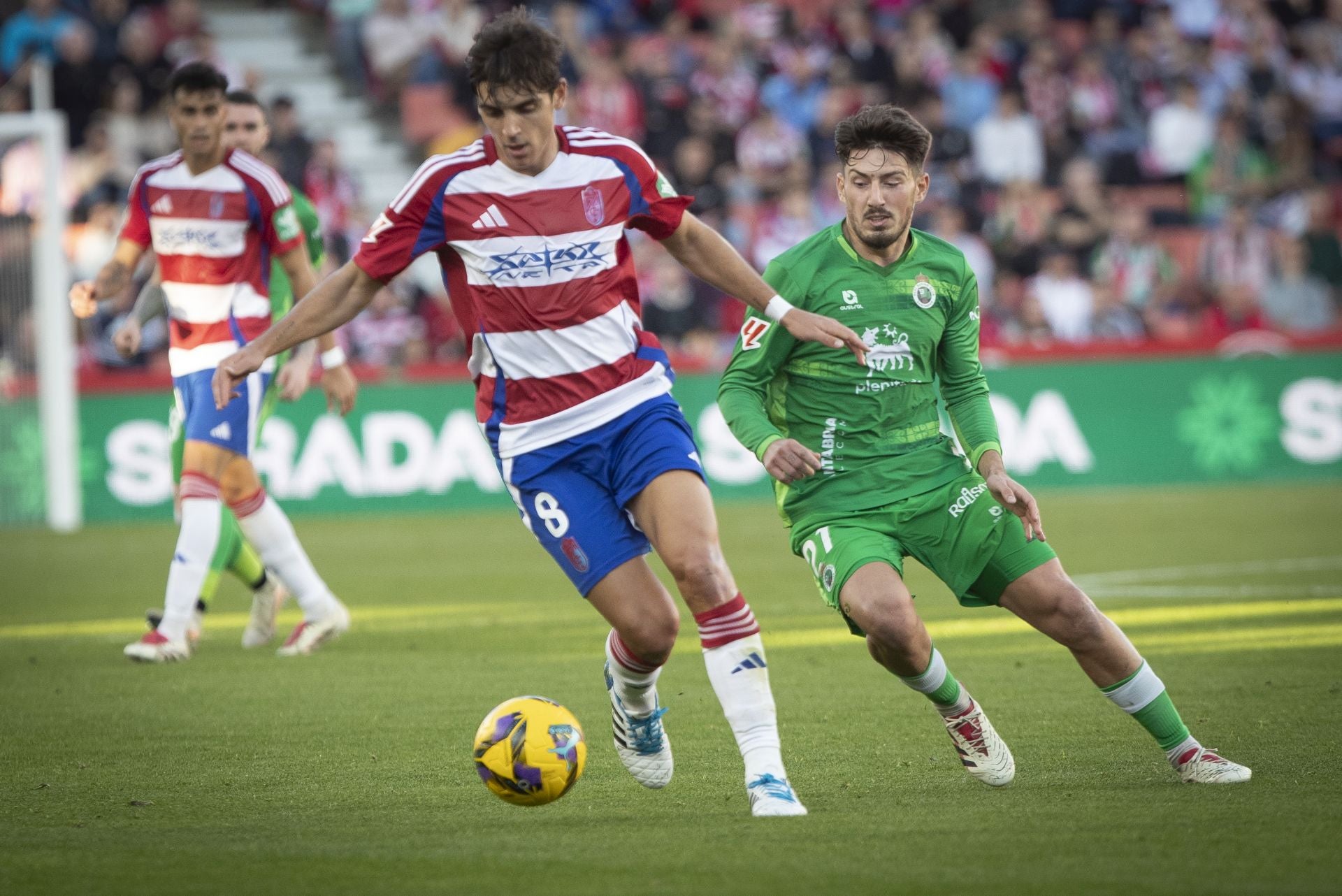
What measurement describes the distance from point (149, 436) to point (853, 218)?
12187 millimetres

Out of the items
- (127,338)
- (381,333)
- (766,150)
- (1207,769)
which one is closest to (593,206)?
(1207,769)

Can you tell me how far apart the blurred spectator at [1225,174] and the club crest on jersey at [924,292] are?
1646 centimetres

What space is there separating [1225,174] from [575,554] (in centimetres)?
1796

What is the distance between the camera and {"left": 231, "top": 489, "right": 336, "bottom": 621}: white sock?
9.22m

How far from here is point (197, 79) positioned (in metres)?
8.85

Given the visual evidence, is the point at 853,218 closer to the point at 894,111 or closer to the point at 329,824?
the point at 894,111

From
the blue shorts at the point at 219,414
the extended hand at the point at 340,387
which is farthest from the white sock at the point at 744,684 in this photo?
the blue shorts at the point at 219,414

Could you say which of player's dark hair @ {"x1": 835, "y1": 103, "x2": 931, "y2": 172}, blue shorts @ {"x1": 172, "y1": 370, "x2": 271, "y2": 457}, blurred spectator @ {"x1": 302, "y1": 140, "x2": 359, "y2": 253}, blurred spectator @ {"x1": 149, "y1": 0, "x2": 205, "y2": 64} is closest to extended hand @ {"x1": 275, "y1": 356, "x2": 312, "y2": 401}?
blue shorts @ {"x1": 172, "y1": 370, "x2": 271, "y2": 457}

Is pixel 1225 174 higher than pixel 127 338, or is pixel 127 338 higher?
pixel 1225 174

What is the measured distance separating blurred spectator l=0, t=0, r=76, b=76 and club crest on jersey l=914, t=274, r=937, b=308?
15757 mm

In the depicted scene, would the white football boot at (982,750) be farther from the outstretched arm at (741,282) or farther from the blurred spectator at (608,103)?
the blurred spectator at (608,103)

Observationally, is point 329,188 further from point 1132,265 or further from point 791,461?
point 791,461

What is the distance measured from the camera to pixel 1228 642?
895 centimetres

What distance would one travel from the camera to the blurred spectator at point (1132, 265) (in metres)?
20.1
